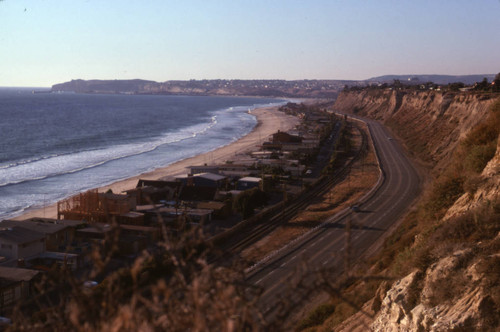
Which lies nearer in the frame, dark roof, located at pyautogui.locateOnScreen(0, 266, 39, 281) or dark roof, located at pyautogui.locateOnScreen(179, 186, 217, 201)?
dark roof, located at pyautogui.locateOnScreen(0, 266, 39, 281)

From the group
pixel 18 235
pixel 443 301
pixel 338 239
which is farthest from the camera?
pixel 338 239

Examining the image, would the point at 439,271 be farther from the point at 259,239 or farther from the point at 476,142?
the point at 259,239

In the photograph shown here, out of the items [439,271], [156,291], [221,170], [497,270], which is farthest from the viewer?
[221,170]

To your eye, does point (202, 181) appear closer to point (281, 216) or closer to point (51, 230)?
point (281, 216)

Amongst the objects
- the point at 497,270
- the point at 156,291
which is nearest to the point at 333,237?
the point at 497,270

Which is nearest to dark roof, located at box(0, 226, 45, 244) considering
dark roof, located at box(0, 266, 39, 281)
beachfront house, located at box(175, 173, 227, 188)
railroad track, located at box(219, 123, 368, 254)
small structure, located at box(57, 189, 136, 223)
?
dark roof, located at box(0, 266, 39, 281)

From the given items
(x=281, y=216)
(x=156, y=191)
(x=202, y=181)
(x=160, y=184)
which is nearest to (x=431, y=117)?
(x=202, y=181)

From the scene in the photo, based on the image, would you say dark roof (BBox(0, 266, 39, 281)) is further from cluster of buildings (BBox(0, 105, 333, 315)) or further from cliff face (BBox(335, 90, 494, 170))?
cliff face (BBox(335, 90, 494, 170))
